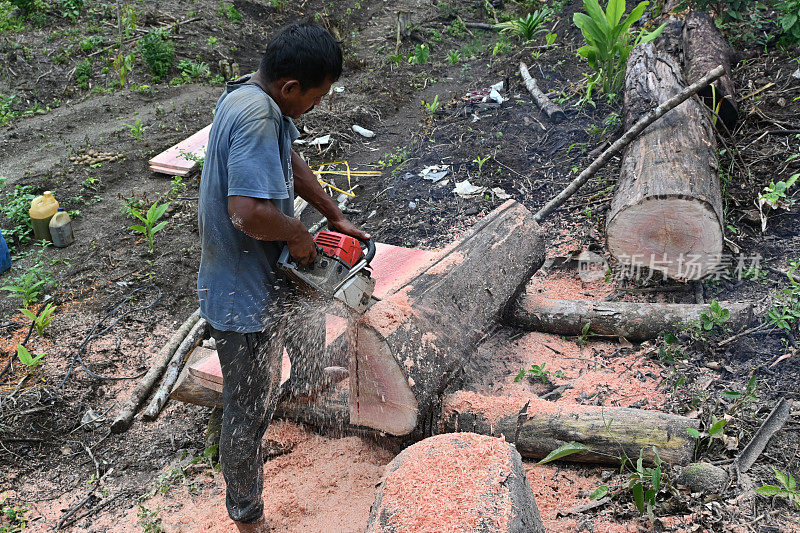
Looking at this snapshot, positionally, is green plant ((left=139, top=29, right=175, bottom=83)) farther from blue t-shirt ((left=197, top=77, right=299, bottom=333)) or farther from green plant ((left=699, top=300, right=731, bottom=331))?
green plant ((left=699, top=300, right=731, bottom=331))

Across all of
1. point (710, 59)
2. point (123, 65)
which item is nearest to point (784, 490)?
point (710, 59)

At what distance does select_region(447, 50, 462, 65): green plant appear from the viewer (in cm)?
848

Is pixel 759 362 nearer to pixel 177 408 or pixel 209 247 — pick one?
pixel 209 247

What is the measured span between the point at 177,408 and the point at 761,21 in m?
6.61

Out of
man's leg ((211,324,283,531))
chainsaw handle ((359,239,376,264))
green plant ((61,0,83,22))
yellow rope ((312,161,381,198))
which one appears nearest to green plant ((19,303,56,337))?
man's leg ((211,324,283,531))

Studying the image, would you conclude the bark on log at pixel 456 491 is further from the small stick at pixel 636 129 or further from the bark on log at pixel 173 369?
the small stick at pixel 636 129

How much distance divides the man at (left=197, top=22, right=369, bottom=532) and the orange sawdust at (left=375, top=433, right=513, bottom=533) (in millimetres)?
753

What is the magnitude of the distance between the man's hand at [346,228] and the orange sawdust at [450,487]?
0.93 m

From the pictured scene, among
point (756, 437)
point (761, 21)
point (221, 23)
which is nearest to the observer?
point (756, 437)

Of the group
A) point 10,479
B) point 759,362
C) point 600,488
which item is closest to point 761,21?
point 759,362

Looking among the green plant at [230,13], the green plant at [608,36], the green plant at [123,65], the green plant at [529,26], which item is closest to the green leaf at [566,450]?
the green plant at [608,36]

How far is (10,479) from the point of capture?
3219 mm

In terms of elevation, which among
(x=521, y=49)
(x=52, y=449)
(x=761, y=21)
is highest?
(x=761, y=21)

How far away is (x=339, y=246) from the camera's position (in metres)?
2.35
